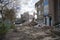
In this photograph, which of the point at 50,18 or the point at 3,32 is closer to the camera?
the point at 3,32

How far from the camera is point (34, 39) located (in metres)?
18.5

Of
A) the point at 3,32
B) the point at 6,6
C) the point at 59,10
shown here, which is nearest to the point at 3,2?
the point at 6,6

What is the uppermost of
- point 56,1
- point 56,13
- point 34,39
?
point 56,1

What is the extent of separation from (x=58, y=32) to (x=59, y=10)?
1419 centimetres

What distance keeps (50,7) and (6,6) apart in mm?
12763

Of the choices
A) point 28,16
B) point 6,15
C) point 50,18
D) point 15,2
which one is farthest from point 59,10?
point 28,16

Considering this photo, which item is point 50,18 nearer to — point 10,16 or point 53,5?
point 53,5

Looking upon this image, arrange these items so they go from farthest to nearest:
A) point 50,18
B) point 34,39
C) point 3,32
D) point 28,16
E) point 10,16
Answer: point 28,16 < point 10,16 < point 50,18 < point 3,32 < point 34,39

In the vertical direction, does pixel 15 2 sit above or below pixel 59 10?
above

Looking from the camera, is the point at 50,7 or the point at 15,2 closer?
the point at 50,7

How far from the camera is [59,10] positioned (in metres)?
33.8

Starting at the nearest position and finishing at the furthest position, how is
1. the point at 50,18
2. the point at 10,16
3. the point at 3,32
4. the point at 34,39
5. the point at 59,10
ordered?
Answer: the point at 34,39
the point at 3,32
the point at 59,10
the point at 50,18
the point at 10,16

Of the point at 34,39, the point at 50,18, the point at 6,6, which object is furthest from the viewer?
the point at 6,6

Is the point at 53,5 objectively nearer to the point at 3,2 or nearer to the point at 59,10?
the point at 59,10
